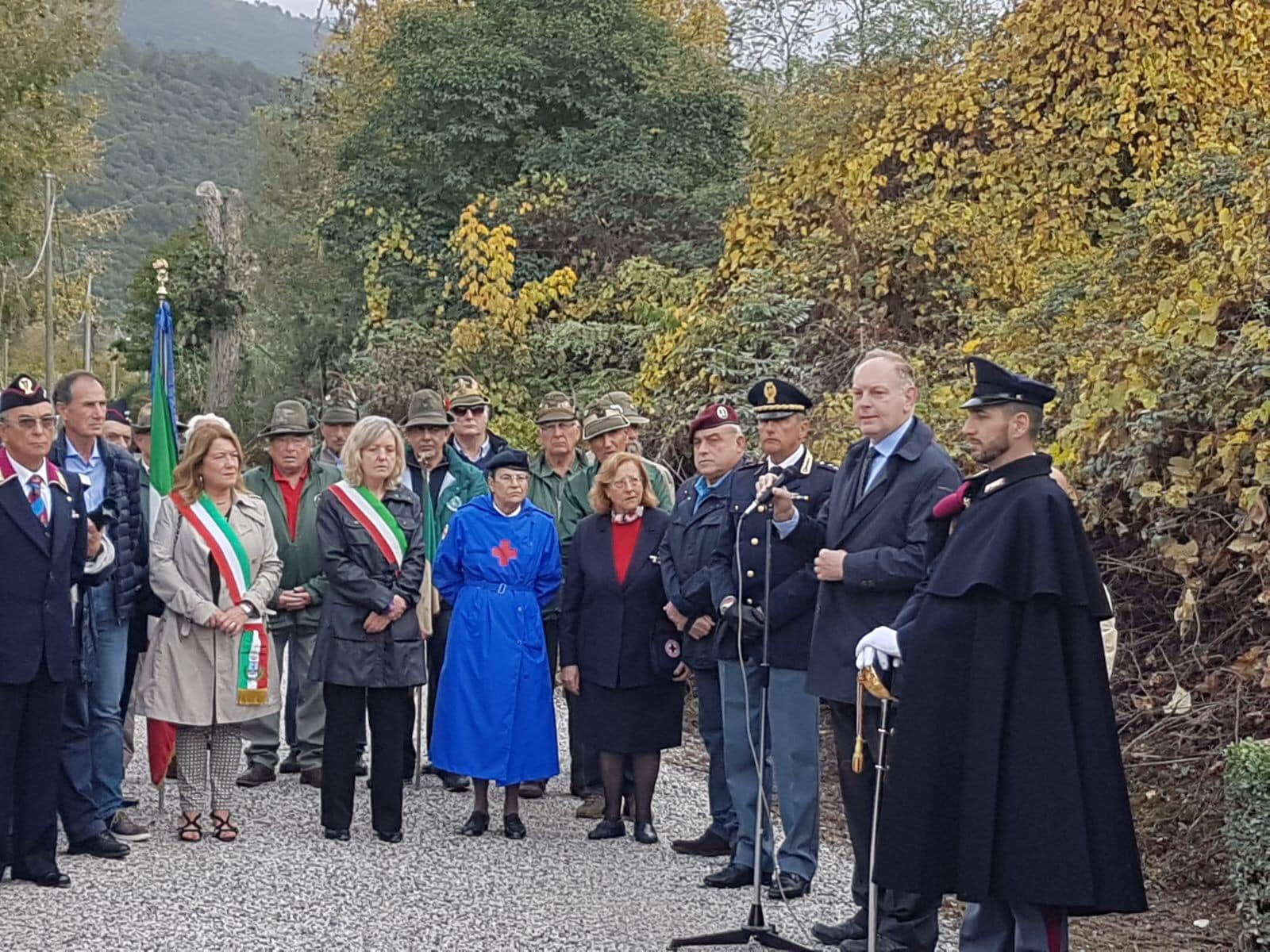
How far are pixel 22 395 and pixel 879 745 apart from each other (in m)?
3.99

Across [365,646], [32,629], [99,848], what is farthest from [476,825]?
[32,629]

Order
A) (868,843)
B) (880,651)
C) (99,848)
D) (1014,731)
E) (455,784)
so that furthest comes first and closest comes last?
(455,784) < (99,848) < (868,843) < (880,651) < (1014,731)

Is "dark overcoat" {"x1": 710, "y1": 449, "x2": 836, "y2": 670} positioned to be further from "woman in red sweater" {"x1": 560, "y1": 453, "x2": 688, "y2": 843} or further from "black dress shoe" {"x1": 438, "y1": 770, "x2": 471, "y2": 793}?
"black dress shoe" {"x1": 438, "y1": 770, "x2": 471, "y2": 793}

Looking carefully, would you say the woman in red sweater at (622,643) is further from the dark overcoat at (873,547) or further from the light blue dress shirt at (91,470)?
the light blue dress shirt at (91,470)

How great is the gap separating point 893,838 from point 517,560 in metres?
3.67

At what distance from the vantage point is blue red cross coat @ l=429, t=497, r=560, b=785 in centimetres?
866

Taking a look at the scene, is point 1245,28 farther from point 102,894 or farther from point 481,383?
point 102,894

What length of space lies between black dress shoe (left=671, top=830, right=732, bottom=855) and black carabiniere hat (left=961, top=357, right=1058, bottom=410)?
339 cm

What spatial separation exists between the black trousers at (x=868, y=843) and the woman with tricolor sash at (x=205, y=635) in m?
3.20

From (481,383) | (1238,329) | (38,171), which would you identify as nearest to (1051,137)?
(1238,329)

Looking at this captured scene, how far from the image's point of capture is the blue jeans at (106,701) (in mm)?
A: 8156

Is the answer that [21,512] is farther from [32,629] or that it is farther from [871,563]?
[871,563]

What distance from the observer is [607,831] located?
28.1 feet

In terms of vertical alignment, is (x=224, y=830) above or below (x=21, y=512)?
below
